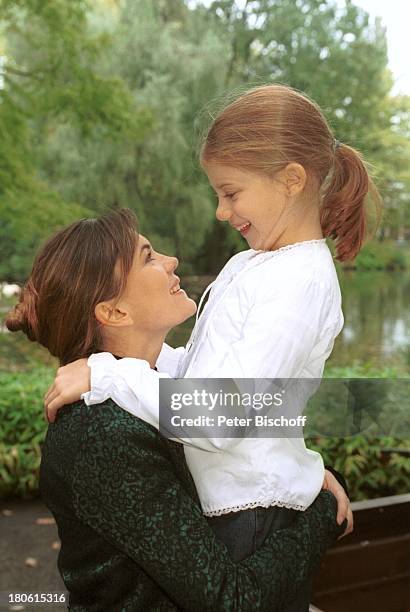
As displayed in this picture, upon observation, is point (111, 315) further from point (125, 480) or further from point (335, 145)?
point (335, 145)

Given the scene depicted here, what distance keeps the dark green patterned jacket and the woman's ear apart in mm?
170

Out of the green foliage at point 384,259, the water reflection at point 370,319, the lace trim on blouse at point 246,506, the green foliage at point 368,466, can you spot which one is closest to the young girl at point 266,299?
the lace trim on blouse at point 246,506

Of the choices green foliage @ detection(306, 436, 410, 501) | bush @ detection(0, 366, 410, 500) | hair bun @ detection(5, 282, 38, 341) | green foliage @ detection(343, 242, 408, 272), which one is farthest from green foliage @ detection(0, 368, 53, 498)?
green foliage @ detection(343, 242, 408, 272)

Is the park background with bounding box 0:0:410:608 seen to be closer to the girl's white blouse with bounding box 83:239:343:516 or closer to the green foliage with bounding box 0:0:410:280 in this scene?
the green foliage with bounding box 0:0:410:280

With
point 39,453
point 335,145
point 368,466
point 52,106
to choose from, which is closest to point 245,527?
point 335,145

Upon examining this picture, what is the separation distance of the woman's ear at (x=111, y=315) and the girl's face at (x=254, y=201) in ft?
0.85

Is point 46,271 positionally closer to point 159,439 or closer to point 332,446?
point 159,439

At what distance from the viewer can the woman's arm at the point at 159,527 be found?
1.05m

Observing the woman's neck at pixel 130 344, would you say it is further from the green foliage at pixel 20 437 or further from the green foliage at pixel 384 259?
the green foliage at pixel 384 259

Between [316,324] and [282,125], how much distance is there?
0.37 metres

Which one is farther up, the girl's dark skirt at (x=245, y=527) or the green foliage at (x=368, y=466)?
the girl's dark skirt at (x=245, y=527)

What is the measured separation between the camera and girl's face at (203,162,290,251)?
4.43 ft

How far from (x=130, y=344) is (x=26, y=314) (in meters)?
0.19

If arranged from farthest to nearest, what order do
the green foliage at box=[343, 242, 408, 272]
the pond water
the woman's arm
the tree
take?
the green foliage at box=[343, 242, 408, 272] → the pond water → the tree → the woman's arm
